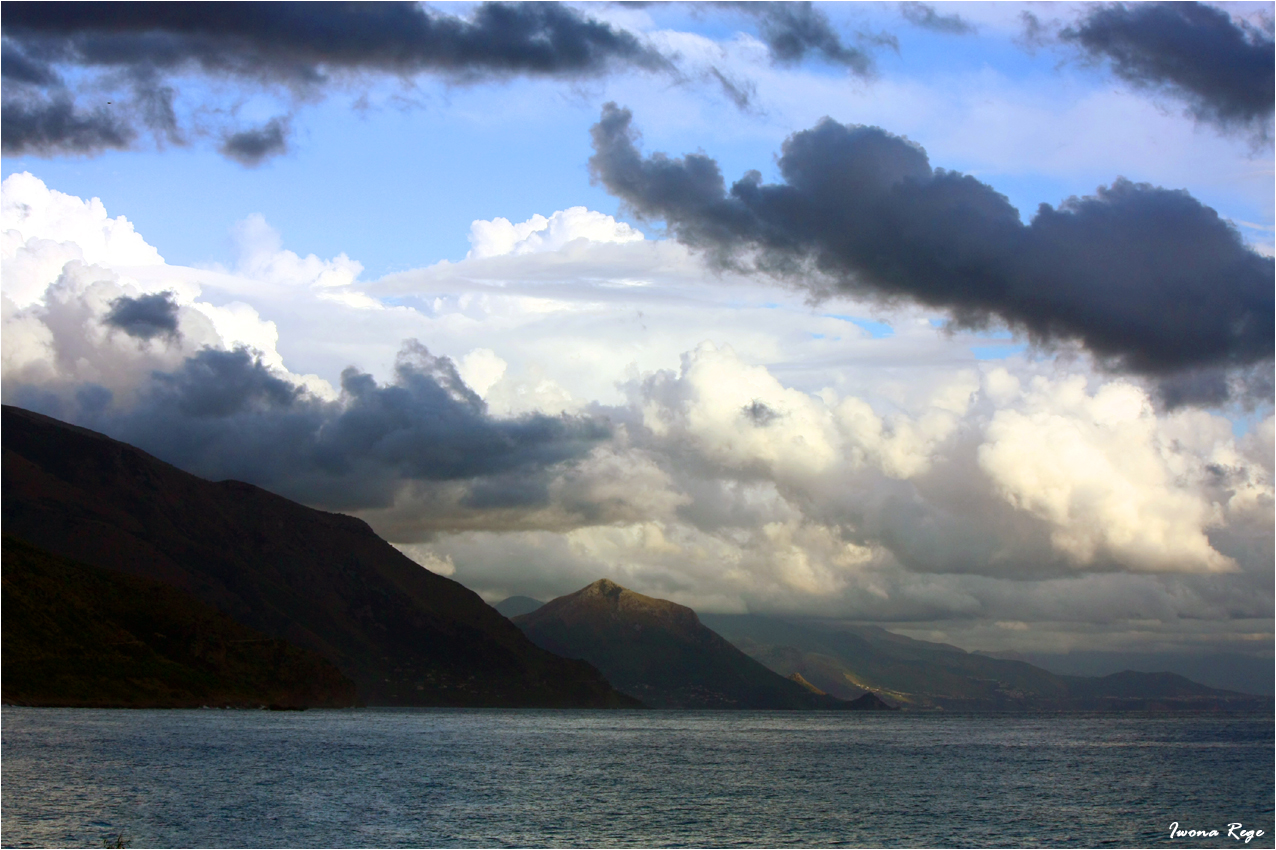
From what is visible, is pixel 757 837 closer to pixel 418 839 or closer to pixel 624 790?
pixel 418 839

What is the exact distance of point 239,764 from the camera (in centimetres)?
15738

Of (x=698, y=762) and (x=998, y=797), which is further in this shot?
(x=698, y=762)

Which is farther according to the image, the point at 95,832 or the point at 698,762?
the point at 698,762

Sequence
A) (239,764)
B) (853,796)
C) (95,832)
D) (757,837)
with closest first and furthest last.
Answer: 1. (95,832)
2. (757,837)
3. (853,796)
4. (239,764)

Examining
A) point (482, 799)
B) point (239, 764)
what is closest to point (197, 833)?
point (482, 799)

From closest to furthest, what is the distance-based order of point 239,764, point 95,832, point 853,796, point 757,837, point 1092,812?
point 95,832 < point 757,837 < point 1092,812 < point 853,796 < point 239,764

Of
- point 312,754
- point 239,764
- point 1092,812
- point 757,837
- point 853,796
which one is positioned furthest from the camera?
point 312,754

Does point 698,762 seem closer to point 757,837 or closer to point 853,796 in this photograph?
point 853,796

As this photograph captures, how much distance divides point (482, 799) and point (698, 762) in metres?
75.3

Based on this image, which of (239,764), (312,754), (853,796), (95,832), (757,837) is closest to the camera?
(95,832)

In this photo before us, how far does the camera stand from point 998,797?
13812 centimetres

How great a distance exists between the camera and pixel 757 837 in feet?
336

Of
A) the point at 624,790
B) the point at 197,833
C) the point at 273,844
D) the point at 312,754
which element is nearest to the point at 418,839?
the point at 273,844

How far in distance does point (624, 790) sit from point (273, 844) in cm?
5526
